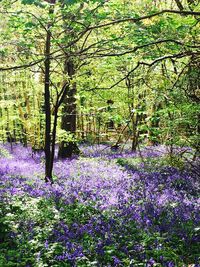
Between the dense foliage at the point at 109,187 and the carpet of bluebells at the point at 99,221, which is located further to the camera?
the carpet of bluebells at the point at 99,221

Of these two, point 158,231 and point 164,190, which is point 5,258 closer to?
point 158,231

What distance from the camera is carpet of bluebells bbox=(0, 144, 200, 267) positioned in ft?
16.6

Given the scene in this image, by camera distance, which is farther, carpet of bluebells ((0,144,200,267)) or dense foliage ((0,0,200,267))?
carpet of bluebells ((0,144,200,267))

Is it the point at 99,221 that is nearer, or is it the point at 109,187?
the point at 99,221

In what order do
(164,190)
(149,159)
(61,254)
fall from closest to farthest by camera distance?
(61,254)
(164,190)
(149,159)

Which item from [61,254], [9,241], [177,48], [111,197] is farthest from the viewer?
[111,197]

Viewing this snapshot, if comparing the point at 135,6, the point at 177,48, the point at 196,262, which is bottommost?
the point at 196,262

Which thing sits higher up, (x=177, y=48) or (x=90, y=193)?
(x=177, y=48)

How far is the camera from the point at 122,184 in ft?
31.6

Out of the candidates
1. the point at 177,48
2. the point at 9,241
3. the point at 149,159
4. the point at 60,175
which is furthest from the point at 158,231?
the point at 149,159

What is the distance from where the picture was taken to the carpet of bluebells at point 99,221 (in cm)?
507

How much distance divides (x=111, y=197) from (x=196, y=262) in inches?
124

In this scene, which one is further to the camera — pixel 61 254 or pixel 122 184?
pixel 122 184

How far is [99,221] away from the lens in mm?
6387
